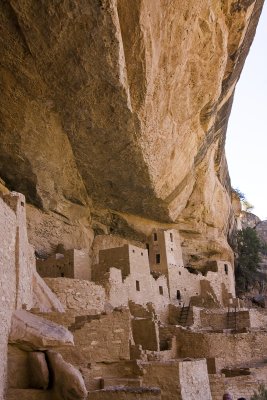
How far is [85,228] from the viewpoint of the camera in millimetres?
22344

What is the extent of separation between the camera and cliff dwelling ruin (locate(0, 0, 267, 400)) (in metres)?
10.4

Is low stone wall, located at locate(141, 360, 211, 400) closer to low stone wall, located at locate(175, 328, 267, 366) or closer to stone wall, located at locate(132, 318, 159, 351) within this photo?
stone wall, located at locate(132, 318, 159, 351)

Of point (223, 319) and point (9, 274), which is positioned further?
point (223, 319)

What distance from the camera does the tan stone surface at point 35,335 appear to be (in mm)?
8039

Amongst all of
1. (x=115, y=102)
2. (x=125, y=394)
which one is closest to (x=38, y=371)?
(x=125, y=394)

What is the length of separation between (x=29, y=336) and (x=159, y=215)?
15955 mm

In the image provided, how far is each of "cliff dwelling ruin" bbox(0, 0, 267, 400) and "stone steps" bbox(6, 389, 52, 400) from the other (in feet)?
0.07

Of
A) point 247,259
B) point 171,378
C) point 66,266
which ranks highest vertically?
point 247,259

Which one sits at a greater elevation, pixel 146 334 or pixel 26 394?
pixel 146 334

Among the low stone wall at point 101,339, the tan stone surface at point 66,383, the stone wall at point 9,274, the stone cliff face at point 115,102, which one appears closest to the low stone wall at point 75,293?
the stone wall at point 9,274

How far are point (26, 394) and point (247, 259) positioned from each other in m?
25.2

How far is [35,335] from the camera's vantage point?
808cm

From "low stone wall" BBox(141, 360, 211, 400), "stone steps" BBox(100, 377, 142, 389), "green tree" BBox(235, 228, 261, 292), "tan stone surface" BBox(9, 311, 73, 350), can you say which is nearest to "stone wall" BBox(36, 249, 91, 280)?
"low stone wall" BBox(141, 360, 211, 400)

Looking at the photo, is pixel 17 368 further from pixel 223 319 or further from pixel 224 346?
pixel 223 319
